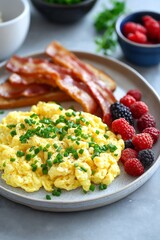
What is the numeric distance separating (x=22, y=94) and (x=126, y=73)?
76 centimetres

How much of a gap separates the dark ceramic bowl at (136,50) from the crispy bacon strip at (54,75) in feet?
1.73

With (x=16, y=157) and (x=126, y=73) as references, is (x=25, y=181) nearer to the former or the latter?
(x=16, y=157)

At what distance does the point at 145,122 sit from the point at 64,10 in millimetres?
1400

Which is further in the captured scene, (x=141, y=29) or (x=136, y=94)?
(x=141, y=29)

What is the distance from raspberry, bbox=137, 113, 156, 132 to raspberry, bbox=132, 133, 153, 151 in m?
0.15

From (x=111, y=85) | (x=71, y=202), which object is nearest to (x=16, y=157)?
(x=71, y=202)

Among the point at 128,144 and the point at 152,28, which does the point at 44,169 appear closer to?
the point at 128,144

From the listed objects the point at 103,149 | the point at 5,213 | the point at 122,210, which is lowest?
the point at 5,213

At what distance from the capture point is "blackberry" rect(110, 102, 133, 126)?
2794 millimetres

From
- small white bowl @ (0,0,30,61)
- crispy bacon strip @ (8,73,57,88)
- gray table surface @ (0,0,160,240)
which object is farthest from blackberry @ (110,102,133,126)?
small white bowl @ (0,0,30,61)

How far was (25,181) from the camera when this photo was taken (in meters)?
2.38

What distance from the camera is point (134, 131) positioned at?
273 centimetres

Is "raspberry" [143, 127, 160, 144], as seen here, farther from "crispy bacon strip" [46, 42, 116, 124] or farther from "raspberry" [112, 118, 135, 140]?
"crispy bacon strip" [46, 42, 116, 124]

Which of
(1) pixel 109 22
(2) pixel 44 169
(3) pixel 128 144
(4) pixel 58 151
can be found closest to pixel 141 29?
(1) pixel 109 22
